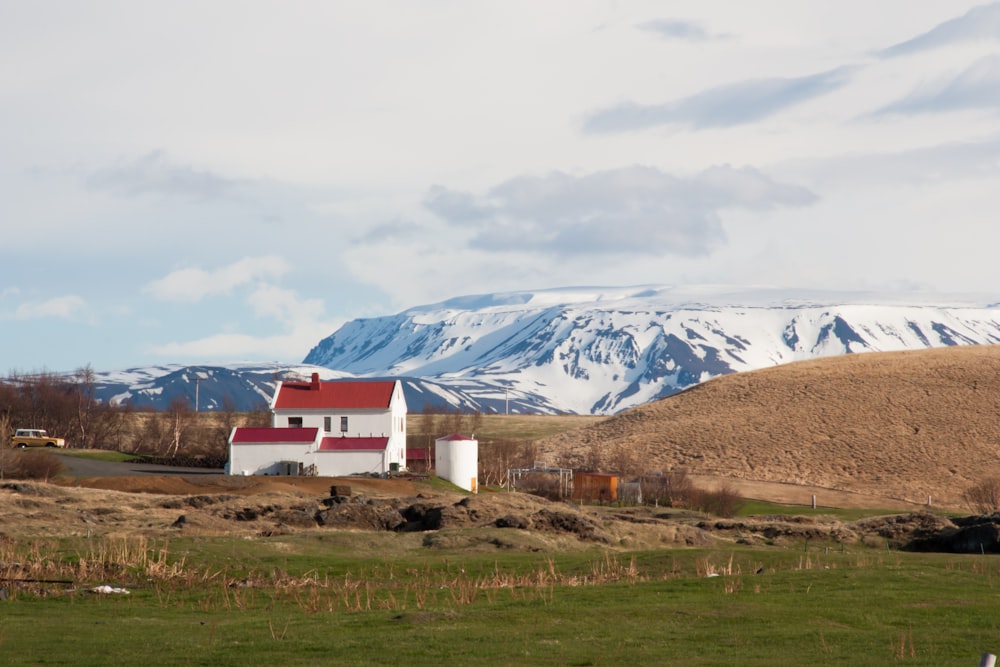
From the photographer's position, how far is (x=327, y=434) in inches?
3686

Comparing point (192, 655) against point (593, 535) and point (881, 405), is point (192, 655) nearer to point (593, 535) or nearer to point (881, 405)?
point (593, 535)

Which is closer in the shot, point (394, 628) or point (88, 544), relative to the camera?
point (394, 628)

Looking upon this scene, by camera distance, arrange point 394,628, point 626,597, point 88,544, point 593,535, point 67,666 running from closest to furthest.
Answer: point 67,666 → point 394,628 → point 626,597 → point 88,544 → point 593,535

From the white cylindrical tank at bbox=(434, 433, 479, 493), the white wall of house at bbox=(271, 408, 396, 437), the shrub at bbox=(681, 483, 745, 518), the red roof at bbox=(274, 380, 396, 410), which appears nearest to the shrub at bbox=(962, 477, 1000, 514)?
the shrub at bbox=(681, 483, 745, 518)

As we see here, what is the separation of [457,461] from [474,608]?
192 ft

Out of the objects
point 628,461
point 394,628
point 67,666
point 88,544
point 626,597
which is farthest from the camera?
point 628,461

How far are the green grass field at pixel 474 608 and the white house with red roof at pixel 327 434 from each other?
147 feet

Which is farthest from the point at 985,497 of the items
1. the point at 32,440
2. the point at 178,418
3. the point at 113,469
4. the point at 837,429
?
the point at 178,418

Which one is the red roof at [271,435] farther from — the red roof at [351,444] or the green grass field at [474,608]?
the green grass field at [474,608]

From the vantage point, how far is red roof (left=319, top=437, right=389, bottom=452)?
87438 mm

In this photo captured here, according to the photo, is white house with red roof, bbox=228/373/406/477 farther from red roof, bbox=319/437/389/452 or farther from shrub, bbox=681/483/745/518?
shrub, bbox=681/483/745/518

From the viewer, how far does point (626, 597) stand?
2892 centimetres

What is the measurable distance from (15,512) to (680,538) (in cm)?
2898

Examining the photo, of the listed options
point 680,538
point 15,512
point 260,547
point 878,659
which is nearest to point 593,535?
point 680,538
